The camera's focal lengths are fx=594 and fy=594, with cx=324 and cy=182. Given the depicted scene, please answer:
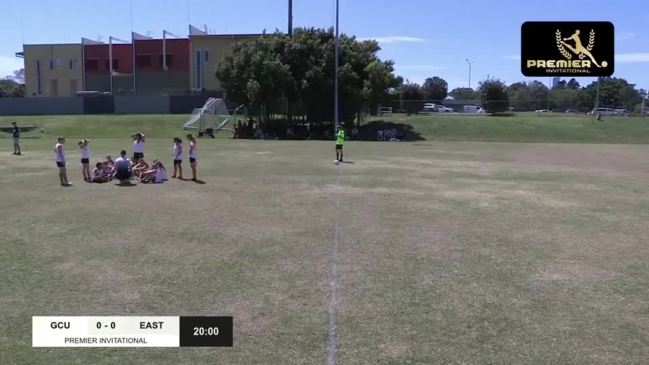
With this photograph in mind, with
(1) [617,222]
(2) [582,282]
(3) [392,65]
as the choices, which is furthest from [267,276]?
(3) [392,65]

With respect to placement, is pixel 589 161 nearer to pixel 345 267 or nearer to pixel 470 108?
pixel 345 267

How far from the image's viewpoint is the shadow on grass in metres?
47.9

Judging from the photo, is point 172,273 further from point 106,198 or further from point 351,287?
point 106,198

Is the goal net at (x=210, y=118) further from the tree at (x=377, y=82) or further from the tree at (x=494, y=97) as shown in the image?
the tree at (x=494, y=97)

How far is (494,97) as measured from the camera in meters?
69.8

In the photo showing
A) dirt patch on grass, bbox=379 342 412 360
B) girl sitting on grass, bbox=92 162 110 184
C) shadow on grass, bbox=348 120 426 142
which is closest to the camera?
dirt patch on grass, bbox=379 342 412 360

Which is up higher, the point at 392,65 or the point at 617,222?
the point at 392,65

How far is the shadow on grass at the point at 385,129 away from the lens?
157 ft

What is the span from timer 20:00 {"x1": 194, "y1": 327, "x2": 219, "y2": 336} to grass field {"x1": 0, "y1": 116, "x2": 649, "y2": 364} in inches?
8.3

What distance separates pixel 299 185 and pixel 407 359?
40.2 feet

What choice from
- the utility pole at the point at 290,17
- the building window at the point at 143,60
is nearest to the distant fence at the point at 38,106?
the building window at the point at 143,60

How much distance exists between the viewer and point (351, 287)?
7.48 m

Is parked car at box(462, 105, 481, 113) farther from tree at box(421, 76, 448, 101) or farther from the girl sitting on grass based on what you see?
the girl sitting on grass
